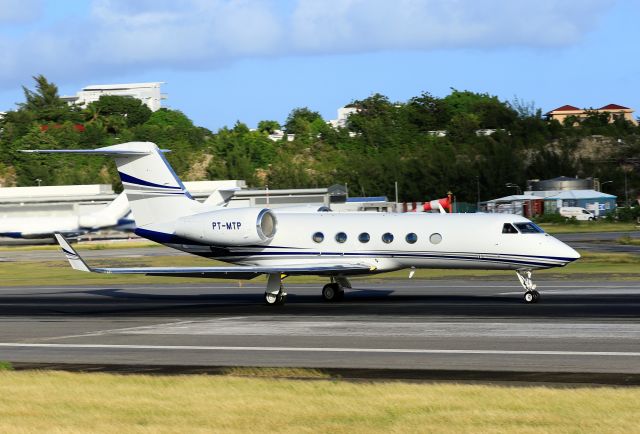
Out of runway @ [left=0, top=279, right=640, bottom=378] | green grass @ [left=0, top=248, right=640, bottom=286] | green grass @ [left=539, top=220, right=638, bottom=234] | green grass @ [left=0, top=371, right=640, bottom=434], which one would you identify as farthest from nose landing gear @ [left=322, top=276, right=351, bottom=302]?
green grass @ [left=539, top=220, right=638, bottom=234]

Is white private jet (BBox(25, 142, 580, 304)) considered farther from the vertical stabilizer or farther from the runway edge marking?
the runway edge marking

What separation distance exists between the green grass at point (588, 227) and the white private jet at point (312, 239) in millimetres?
50003

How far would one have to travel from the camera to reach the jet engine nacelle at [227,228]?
96.9ft

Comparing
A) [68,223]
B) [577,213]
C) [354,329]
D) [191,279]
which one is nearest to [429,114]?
[577,213]

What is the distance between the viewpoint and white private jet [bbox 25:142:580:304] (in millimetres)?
28094

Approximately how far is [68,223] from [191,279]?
115 ft

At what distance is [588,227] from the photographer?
81.6m

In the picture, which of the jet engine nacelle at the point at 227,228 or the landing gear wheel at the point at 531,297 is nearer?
the landing gear wheel at the point at 531,297

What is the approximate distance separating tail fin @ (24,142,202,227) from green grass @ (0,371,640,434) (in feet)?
49.0

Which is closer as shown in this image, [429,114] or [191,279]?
[191,279]

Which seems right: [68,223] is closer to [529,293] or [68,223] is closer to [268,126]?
[529,293]

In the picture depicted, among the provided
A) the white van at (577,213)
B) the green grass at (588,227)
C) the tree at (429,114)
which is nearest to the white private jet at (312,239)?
the green grass at (588,227)

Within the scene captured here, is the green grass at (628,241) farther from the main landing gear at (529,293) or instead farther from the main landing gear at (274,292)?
the main landing gear at (274,292)

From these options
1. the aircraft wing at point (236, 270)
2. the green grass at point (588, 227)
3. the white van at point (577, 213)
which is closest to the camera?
the aircraft wing at point (236, 270)
